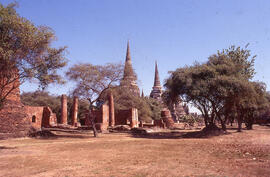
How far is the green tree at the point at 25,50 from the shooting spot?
9648mm

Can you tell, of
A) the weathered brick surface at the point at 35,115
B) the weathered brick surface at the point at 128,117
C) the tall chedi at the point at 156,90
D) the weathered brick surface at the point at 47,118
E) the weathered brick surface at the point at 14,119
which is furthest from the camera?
the tall chedi at the point at 156,90

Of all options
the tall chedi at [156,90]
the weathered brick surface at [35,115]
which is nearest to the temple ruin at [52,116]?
the weathered brick surface at [35,115]

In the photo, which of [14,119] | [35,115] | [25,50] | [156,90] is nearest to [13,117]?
[14,119]

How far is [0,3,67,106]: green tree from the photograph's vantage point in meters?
9.65

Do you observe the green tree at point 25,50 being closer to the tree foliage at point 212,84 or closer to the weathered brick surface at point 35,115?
the tree foliage at point 212,84

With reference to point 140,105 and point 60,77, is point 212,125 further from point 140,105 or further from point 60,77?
point 140,105

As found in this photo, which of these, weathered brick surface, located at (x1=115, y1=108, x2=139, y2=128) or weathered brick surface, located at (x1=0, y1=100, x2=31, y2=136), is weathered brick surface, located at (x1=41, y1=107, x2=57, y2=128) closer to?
weathered brick surface, located at (x1=115, y1=108, x2=139, y2=128)

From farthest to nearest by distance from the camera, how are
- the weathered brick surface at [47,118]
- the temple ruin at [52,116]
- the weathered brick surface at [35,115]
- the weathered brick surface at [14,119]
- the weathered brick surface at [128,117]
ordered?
1. the weathered brick surface at [128,117]
2. the weathered brick surface at [47,118]
3. the weathered brick surface at [35,115]
4. the temple ruin at [52,116]
5. the weathered brick surface at [14,119]

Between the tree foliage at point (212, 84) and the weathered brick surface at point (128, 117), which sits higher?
the tree foliage at point (212, 84)

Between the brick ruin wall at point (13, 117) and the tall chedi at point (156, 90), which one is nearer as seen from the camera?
the brick ruin wall at point (13, 117)

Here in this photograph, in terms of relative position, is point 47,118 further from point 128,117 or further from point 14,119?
point 14,119

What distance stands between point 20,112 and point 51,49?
22.5 ft

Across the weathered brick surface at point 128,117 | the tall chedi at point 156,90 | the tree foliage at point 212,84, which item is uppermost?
the tall chedi at point 156,90

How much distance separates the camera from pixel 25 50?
1043 centimetres
